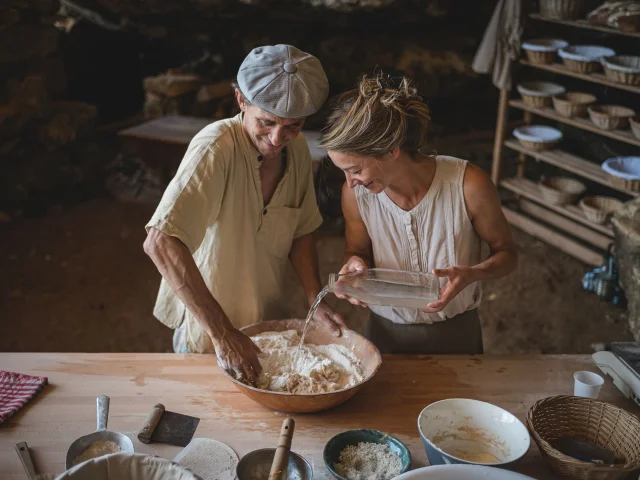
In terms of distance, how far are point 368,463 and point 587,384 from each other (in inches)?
28.4

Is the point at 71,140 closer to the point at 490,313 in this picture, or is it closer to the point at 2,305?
the point at 2,305

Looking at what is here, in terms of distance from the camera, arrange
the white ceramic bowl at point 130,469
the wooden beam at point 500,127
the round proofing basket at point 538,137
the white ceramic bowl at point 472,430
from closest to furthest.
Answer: the white ceramic bowl at point 130,469
the white ceramic bowl at point 472,430
the round proofing basket at point 538,137
the wooden beam at point 500,127

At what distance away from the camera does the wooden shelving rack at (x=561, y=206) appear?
196 inches

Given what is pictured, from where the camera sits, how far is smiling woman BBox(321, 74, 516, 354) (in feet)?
6.57

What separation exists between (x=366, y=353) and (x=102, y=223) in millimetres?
4338

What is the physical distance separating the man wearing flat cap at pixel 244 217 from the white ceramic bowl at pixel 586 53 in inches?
131

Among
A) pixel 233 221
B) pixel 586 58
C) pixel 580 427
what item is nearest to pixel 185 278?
pixel 233 221

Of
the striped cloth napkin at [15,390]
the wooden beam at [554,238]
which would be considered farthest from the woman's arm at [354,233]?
the wooden beam at [554,238]

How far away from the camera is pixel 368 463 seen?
171cm

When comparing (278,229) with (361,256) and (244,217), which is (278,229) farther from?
(361,256)

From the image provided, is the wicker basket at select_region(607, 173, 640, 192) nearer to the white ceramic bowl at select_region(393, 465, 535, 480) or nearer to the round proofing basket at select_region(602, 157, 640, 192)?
the round proofing basket at select_region(602, 157, 640, 192)

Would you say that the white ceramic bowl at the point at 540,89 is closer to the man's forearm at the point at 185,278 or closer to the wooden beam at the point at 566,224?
the wooden beam at the point at 566,224

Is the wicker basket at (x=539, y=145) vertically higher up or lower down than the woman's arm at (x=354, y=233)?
lower down

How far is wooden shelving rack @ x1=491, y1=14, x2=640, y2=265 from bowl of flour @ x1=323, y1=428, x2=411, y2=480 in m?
3.65
